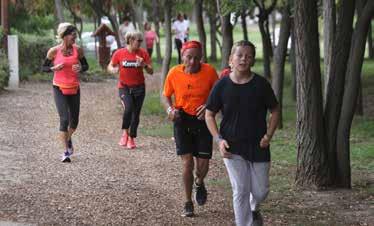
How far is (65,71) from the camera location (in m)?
10.7

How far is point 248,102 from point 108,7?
89.3 ft

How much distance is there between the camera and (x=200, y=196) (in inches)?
321

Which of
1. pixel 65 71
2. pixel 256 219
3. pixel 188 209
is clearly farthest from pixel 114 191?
pixel 256 219

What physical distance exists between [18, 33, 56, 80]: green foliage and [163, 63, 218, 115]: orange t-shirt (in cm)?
1628

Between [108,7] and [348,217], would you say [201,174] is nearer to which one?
[348,217]

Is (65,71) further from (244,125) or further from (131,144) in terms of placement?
(244,125)

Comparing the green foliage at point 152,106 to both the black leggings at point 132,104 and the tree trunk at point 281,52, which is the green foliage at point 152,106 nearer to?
the tree trunk at point 281,52

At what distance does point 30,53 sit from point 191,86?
55.5 ft

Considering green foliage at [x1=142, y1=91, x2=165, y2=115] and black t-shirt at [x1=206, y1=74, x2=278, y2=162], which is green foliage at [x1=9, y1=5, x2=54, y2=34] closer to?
green foliage at [x1=142, y1=91, x2=165, y2=115]

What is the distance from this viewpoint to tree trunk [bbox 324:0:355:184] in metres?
9.19

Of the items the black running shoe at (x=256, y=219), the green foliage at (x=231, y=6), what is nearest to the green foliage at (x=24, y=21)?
the green foliage at (x=231, y=6)

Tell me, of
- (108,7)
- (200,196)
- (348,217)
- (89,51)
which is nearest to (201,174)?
(200,196)

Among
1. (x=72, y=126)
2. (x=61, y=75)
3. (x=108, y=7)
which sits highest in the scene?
(x=108, y=7)

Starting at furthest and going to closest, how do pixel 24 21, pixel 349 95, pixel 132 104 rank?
pixel 24 21
pixel 132 104
pixel 349 95
